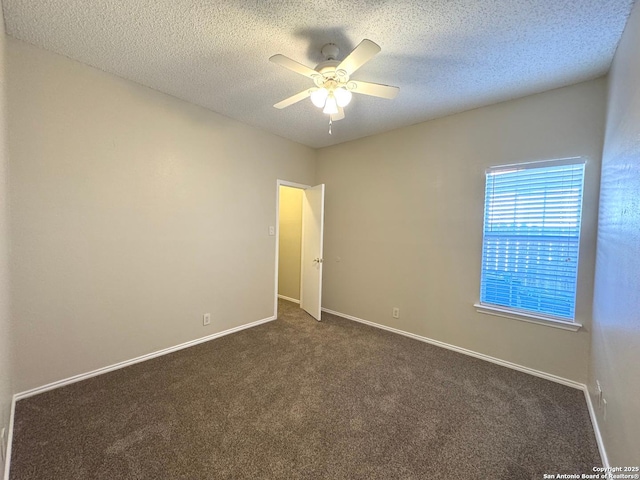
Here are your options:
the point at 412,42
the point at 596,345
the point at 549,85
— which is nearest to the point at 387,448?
the point at 596,345

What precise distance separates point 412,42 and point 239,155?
7.41 feet

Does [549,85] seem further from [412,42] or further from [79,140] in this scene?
[79,140]

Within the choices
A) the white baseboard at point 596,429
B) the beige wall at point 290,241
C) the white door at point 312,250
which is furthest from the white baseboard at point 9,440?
the beige wall at point 290,241

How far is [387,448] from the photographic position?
161cm

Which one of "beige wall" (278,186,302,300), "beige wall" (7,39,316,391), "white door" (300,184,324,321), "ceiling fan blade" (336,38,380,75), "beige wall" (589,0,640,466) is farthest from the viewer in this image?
"beige wall" (278,186,302,300)

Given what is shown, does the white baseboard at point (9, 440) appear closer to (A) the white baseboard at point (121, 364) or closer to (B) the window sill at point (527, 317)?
(A) the white baseboard at point (121, 364)

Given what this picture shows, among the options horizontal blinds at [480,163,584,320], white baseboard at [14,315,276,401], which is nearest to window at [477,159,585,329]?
horizontal blinds at [480,163,584,320]

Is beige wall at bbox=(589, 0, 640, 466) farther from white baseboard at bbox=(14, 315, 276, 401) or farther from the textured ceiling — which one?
white baseboard at bbox=(14, 315, 276, 401)

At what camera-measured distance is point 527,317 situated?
8.21 ft

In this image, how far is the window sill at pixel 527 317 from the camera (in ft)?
7.54

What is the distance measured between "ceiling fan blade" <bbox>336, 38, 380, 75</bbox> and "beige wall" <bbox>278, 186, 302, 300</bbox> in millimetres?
3051

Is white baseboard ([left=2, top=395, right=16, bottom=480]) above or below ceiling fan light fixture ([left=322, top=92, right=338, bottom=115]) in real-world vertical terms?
below

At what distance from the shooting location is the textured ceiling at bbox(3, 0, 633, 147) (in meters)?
1.57

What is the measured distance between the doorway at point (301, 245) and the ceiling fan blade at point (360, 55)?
2145mm
